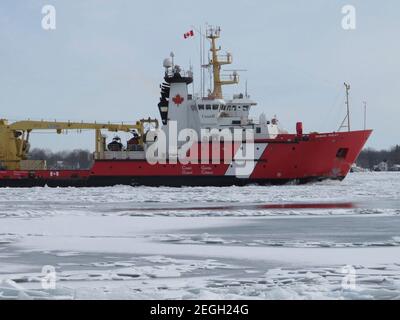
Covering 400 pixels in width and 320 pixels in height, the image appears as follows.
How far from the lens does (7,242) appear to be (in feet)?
31.8

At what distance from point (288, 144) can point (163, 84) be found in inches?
305

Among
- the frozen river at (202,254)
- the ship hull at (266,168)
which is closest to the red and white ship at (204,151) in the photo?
the ship hull at (266,168)

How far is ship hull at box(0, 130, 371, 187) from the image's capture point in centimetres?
2994

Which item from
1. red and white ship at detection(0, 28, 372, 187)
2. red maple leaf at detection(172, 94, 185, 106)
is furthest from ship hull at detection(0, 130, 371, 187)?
red maple leaf at detection(172, 94, 185, 106)

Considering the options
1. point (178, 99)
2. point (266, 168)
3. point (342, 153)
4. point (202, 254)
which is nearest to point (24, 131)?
point (178, 99)

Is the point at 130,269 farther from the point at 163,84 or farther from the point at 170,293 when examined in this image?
the point at 163,84

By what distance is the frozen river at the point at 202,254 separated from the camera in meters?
6.01

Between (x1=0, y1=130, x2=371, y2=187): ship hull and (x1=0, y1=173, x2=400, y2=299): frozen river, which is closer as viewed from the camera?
(x1=0, y1=173, x2=400, y2=299): frozen river

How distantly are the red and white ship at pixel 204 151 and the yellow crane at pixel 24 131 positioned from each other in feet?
0.19

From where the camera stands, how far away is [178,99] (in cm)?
3189

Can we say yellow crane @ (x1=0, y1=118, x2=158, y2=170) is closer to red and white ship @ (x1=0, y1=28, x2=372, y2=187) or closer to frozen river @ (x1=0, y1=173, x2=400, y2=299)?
red and white ship @ (x1=0, y1=28, x2=372, y2=187)

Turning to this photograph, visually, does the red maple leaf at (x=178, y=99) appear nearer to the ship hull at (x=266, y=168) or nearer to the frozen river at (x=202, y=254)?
the ship hull at (x=266, y=168)

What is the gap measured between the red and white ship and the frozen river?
14486mm
